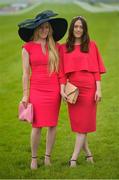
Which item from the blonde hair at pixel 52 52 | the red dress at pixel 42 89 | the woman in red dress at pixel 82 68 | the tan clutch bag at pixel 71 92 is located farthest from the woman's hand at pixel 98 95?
the blonde hair at pixel 52 52

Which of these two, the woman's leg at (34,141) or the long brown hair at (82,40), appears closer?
the long brown hair at (82,40)

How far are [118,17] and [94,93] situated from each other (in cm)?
3625

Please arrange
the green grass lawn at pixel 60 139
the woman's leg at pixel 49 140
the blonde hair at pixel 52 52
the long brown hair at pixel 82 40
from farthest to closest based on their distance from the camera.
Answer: the woman's leg at pixel 49 140
the green grass lawn at pixel 60 139
the long brown hair at pixel 82 40
the blonde hair at pixel 52 52

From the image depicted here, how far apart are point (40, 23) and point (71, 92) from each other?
840mm

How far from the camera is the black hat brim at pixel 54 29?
7.30m

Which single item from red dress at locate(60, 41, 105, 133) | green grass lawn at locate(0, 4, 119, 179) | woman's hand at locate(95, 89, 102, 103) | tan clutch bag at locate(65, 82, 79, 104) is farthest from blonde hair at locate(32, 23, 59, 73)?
green grass lawn at locate(0, 4, 119, 179)

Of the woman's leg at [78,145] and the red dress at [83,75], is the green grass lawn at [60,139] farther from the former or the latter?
the red dress at [83,75]

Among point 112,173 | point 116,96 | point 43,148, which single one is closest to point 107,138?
point 43,148

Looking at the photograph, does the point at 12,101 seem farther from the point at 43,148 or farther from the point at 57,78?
the point at 57,78

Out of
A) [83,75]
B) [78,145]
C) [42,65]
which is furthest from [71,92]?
[78,145]

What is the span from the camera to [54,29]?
747 cm

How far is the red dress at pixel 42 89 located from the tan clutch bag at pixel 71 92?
0.36 ft

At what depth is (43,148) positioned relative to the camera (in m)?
8.90

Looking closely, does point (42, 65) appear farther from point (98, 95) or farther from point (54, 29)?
point (98, 95)
